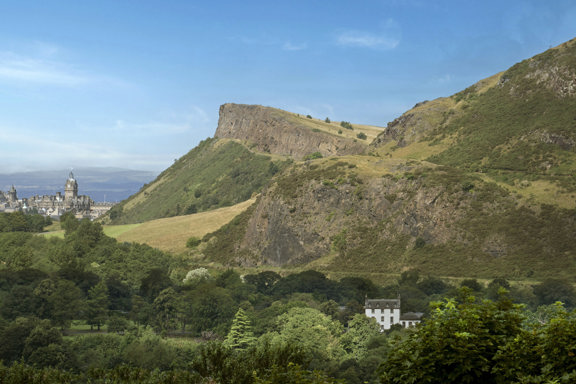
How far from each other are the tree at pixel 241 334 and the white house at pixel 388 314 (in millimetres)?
19874

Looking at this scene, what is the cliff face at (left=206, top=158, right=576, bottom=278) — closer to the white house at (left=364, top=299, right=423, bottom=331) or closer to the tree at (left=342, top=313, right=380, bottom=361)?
the white house at (left=364, top=299, right=423, bottom=331)

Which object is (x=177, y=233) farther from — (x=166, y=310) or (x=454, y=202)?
(x=166, y=310)

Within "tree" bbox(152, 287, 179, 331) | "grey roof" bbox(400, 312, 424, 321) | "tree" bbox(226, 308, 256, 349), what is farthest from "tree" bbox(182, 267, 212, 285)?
"grey roof" bbox(400, 312, 424, 321)

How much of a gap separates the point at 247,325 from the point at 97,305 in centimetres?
2695

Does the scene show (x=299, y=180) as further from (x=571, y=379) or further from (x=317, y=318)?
(x=571, y=379)

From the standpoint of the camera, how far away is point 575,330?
76.5 feet

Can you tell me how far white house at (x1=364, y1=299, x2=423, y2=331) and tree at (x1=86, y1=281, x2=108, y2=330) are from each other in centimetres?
3879

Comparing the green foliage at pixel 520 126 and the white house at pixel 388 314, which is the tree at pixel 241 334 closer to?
the white house at pixel 388 314

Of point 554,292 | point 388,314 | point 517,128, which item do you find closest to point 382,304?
point 388,314

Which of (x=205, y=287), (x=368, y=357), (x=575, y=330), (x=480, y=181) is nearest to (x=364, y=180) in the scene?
(x=480, y=181)

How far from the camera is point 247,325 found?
301ft

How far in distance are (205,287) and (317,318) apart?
29.1 metres

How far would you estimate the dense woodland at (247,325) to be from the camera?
24.2 meters

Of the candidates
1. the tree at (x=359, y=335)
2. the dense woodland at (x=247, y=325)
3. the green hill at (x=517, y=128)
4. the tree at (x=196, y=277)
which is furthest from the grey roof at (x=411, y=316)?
the green hill at (x=517, y=128)
